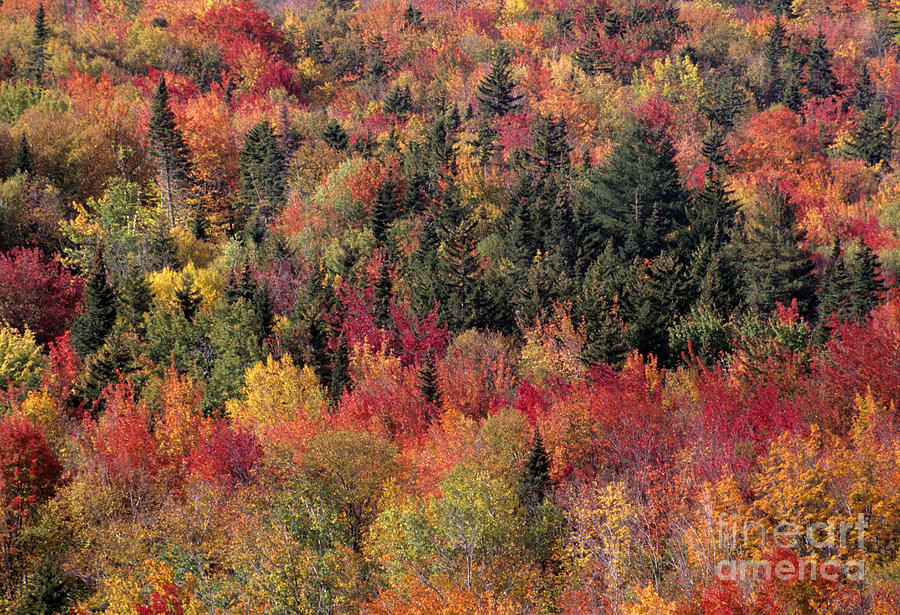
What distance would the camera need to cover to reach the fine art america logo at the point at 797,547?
27375mm

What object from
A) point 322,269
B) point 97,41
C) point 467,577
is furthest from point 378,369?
point 97,41

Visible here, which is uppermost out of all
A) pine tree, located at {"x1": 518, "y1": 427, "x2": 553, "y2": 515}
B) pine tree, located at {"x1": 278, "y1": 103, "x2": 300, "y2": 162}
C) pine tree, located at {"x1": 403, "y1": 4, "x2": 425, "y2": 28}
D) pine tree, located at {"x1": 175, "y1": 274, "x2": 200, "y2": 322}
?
pine tree, located at {"x1": 403, "y1": 4, "x2": 425, "y2": 28}

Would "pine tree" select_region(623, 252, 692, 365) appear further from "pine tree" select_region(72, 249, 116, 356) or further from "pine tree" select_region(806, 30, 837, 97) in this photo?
"pine tree" select_region(806, 30, 837, 97)

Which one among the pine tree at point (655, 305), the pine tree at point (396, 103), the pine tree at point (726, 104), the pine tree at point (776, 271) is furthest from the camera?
the pine tree at point (726, 104)

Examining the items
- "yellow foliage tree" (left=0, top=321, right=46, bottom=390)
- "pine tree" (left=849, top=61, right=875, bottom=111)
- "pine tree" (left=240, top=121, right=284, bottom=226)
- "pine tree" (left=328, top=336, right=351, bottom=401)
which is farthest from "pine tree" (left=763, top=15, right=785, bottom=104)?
"yellow foliage tree" (left=0, top=321, right=46, bottom=390)

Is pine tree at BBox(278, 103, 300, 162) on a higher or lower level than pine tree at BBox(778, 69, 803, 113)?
higher

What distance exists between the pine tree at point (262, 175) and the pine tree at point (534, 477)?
54.1m

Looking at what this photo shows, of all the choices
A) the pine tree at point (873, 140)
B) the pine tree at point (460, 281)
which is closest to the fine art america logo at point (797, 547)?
the pine tree at point (460, 281)

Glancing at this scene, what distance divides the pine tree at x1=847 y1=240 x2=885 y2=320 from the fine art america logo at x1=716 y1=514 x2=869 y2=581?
4153 centimetres

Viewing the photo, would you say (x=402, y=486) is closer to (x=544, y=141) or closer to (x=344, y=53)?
(x=544, y=141)

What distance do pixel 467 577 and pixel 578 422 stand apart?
17064 mm

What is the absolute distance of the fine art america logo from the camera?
2738 cm

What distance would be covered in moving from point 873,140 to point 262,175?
71.4 m

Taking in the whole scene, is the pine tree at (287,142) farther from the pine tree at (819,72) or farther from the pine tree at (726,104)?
the pine tree at (819,72)
